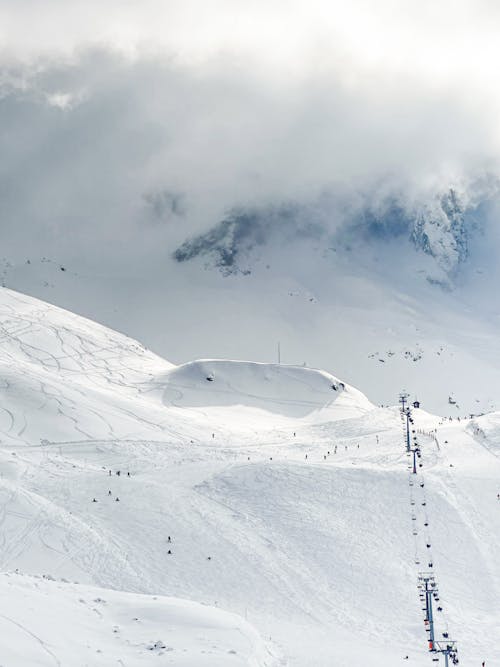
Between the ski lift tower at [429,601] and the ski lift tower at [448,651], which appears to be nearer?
the ski lift tower at [448,651]

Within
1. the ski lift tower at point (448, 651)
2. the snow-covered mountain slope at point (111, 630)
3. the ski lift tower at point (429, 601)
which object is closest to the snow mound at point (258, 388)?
the ski lift tower at point (429, 601)

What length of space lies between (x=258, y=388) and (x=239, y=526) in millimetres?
48625

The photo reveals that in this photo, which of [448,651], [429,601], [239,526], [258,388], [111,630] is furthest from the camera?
[258,388]

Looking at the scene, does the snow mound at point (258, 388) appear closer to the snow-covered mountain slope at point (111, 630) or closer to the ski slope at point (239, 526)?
the ski slope at point (239, 526)

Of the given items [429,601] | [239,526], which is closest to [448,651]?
[429,601]

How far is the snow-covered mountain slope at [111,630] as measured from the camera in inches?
1580

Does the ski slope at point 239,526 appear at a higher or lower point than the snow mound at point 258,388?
lower

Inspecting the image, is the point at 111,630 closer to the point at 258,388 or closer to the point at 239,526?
the point at 239,526

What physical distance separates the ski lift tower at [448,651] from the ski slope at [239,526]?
1.44 m

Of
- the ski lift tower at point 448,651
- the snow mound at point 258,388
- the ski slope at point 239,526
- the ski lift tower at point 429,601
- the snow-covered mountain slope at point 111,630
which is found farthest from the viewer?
the snow mound at point 258,388

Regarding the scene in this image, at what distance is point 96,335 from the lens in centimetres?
12862

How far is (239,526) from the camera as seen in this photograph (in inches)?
2749

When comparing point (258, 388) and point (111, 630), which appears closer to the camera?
point (111, 630)

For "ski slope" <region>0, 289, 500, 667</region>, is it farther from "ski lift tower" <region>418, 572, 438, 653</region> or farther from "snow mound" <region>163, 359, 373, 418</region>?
"snow mound" <region>163, 359, 373, 418</region>
